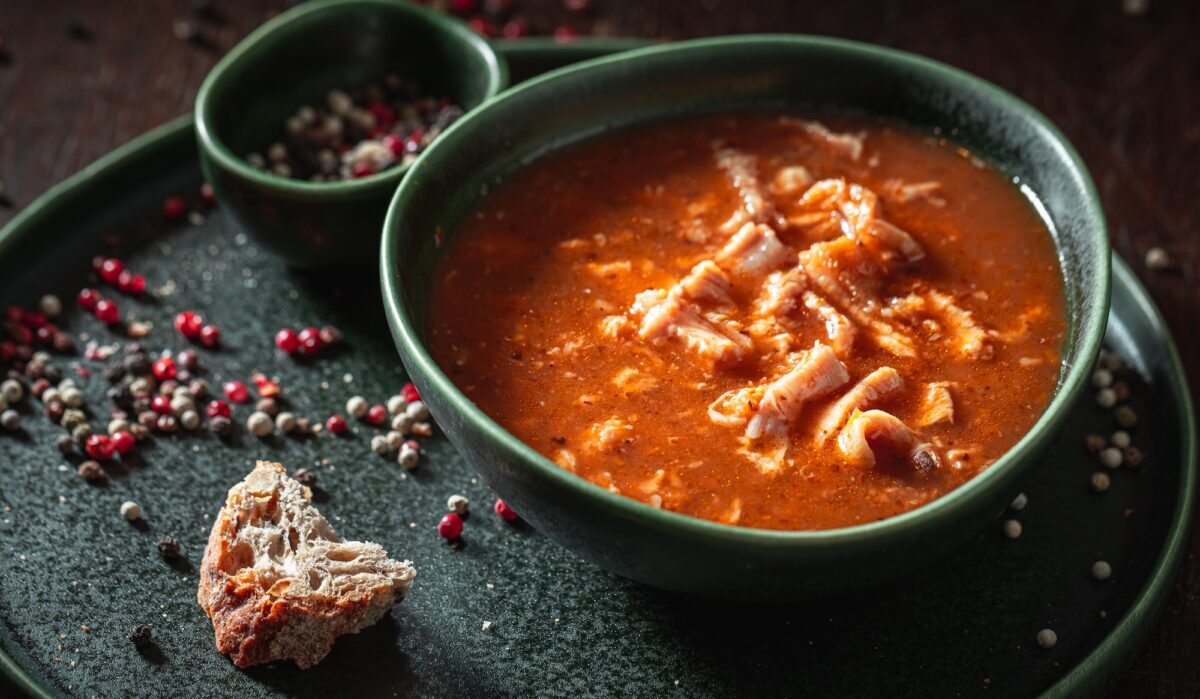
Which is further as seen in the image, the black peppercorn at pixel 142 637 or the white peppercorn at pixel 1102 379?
the white peppercorn at pixel 1102 379

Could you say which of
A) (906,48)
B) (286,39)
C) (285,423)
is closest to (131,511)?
(285,423)

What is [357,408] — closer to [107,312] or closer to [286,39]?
[107,312]

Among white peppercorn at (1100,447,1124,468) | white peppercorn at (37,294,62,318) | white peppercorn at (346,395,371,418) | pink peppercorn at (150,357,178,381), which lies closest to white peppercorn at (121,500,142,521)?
pink peppercorn at (150,357,178,381)

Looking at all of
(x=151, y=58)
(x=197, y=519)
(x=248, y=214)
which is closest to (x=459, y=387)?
(x=197, y=519)

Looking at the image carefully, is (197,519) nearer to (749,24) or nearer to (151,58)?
(151,58)

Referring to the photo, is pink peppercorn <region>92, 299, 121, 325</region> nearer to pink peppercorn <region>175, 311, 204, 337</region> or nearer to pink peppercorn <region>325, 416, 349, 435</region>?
pink peppercorn <region>175, 311, 204, 337</region>

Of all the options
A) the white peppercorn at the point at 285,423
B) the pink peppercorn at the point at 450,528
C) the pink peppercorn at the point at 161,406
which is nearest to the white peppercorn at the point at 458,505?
the pink peppercorn at the point at 450,528

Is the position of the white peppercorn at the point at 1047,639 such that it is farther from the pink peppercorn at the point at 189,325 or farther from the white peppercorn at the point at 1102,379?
the pink peppercorn at the point at 189,325
